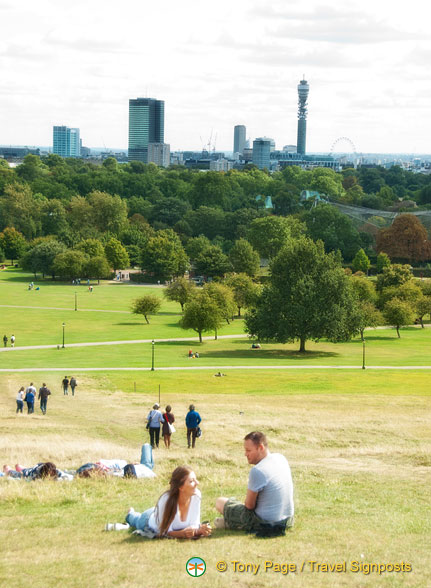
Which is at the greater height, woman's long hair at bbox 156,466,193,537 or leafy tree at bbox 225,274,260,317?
woman's long hair at bbox 156,466,193,537

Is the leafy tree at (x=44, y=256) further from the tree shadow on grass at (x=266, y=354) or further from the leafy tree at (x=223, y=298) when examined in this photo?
the tree shadow on grass at (x=266, y=354)

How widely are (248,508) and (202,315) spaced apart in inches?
2314

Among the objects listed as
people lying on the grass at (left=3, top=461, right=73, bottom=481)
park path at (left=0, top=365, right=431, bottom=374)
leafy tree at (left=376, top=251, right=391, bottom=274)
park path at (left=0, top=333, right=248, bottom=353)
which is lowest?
park path at (left=0, top=333, right=248, bottom=353)

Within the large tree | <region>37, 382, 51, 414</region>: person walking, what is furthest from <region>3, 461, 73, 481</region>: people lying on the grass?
the large tree

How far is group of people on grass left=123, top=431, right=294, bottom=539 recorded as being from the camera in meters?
11.5

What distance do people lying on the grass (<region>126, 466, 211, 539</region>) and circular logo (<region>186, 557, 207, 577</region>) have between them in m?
0.93

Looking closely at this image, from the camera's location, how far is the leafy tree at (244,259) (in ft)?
383


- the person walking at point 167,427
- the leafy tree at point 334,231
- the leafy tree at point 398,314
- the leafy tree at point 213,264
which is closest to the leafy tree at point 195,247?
the leafy tree at point 213,264

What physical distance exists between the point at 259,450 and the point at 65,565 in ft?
10.1

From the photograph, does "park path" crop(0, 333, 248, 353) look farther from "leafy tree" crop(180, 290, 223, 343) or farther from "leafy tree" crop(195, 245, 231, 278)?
"leafy tree" crop(195, 245, 231, 278)

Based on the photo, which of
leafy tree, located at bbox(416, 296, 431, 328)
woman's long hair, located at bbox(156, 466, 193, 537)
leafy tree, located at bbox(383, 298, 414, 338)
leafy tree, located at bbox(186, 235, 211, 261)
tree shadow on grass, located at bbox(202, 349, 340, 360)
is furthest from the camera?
leafy tree, located at bbox(186, 235, 211, 261)

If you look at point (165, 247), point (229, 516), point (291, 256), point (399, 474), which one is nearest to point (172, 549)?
point (229, 516)

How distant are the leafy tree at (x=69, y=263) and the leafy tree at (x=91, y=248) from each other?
4512mm

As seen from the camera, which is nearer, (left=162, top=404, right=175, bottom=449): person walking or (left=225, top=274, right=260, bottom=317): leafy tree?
(left=162, top=404, right=175, bottom=449): person walking
